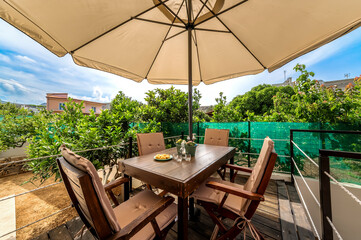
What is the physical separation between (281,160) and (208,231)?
2844 mm

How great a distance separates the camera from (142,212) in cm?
138

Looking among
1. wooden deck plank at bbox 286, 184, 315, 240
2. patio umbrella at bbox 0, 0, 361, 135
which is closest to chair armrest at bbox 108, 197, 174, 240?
wooden deck plank at bbox 286, 184, 315, 240

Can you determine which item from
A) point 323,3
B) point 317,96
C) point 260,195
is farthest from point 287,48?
point 260,195

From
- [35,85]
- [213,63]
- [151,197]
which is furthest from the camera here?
[35,85]

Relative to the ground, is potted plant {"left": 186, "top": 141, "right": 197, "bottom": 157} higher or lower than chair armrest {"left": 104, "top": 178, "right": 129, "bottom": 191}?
higher

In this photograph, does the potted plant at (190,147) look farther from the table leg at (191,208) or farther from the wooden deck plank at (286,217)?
the wooden deck plank at (286,217)

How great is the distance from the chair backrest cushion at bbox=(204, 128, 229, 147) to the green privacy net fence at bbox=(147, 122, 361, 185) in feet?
3.08

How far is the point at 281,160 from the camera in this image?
3.54 m

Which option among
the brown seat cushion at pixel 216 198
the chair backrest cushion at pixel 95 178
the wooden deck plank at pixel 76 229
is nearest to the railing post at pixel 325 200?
the brown seat cushion at pixel 216 198

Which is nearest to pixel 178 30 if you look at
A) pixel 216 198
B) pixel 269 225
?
pixel 216 198

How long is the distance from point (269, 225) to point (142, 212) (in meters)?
1.68

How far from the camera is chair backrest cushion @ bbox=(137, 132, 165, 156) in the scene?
7.52 ft

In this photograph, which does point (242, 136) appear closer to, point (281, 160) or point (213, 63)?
point (281, 160)

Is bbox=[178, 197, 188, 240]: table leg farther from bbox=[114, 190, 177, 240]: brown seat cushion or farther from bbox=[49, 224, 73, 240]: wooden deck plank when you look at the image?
bbox=[49, 224, 73, 240]: wooden deck plank
